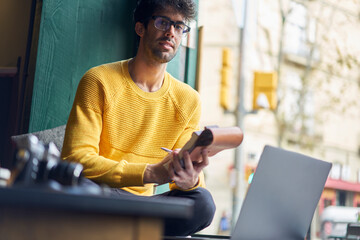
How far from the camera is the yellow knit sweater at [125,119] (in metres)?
1.85

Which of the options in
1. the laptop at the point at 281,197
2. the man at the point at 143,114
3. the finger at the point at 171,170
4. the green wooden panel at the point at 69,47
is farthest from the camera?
the green wooden panel at the point at 69,47

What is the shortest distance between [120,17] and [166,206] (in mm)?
2382

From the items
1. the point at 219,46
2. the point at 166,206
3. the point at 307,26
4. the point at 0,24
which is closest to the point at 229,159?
the point at 219,46

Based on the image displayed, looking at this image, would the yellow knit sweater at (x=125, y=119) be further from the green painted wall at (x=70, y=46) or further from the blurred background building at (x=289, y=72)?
the blurred background building at (x=289, y=72)

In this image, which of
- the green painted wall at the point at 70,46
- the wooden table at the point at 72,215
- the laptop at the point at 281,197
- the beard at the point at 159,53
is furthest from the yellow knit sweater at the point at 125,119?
the wooden table at the point at 72,215

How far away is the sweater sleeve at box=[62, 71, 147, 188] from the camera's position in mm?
1693

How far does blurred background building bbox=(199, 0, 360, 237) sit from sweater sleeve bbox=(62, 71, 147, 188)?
8525 millimetres

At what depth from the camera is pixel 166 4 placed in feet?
6.96

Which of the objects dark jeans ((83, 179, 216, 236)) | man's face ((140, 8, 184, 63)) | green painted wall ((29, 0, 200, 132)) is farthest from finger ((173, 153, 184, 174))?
green painted wall ((29, 0, 200, 132))

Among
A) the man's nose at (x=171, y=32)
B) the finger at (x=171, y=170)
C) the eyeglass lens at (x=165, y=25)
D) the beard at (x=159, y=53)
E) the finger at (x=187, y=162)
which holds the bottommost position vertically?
the finger at (x=171, y=170)

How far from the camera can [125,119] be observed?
81.0 inches

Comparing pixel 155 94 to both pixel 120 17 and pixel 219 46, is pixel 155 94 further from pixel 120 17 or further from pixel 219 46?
pixel 219 46

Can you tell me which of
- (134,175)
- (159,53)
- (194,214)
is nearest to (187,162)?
(134,175)

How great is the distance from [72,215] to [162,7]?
1.53 meters
